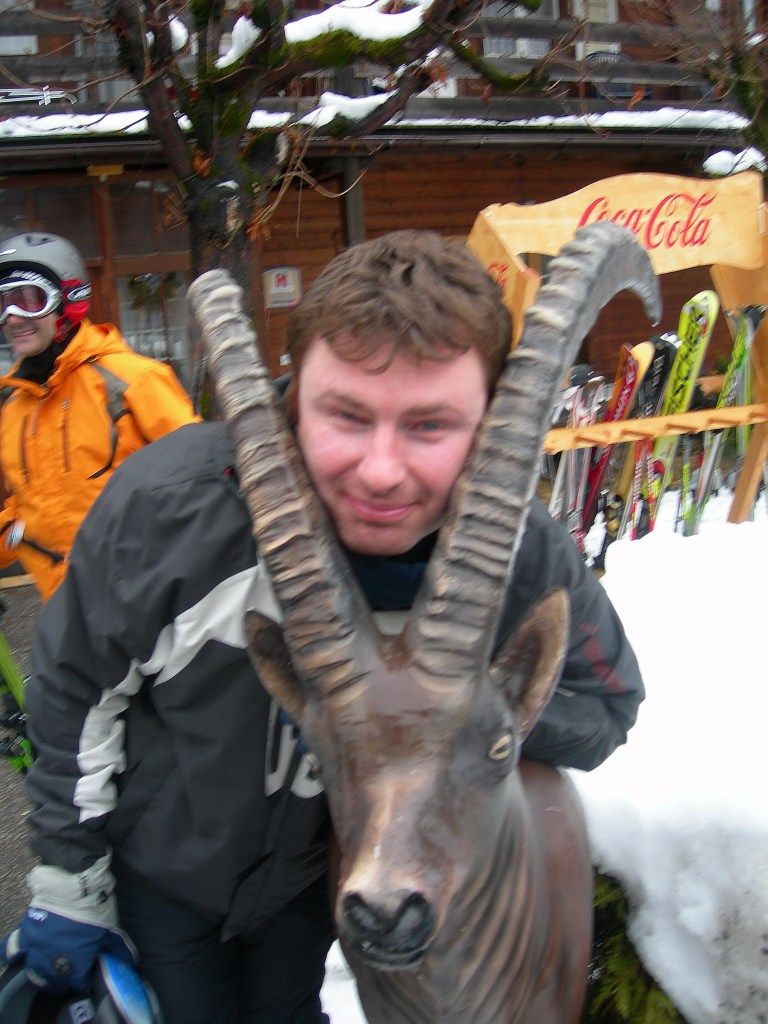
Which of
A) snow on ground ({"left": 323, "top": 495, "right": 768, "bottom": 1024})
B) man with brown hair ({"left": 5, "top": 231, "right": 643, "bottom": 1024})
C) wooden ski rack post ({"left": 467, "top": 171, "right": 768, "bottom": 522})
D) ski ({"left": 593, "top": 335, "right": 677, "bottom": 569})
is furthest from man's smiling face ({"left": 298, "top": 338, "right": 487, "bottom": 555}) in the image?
ski ({"left": 593, "top": 335, "right": 677, "bottom": 569})

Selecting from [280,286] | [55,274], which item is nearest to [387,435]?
Answer: [55,274]

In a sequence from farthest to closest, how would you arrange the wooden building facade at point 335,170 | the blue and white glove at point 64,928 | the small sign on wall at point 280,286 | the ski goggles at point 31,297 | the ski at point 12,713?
the small sign on wall at point 280,286 < the wooden building facade at point 335,170 < the ski at point 12,713 < the ski goggles at point 31,297 < the blue and white glove at point 64,928

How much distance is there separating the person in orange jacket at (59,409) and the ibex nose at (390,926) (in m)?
2.52

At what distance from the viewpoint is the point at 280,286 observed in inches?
416

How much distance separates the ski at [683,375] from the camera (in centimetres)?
544

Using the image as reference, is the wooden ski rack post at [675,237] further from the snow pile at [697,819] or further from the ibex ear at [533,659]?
the ibex ear at [533,659]

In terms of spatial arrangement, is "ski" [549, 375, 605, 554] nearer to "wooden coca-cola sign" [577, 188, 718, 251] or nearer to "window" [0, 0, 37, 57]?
"wooden coca-cola sign" [577, 188, 718, 251]

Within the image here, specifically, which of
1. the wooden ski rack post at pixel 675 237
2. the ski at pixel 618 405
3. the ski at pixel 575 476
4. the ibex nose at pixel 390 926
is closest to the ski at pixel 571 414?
the ski at pixel 575 476

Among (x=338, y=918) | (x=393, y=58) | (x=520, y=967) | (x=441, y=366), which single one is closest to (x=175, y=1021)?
(x=520, y=967)

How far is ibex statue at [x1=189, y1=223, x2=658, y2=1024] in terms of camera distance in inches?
50.3

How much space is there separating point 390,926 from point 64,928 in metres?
0.94

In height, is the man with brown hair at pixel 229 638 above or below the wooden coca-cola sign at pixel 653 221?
below

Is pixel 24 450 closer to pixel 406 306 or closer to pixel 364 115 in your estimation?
pixel 406 306

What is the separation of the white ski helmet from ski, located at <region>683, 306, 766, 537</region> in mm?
3790
